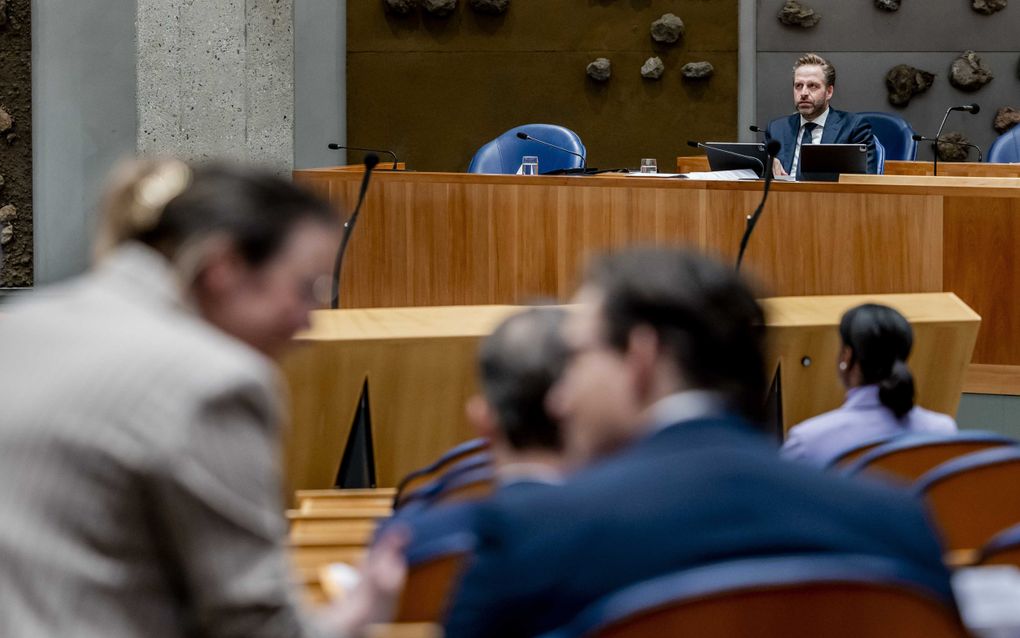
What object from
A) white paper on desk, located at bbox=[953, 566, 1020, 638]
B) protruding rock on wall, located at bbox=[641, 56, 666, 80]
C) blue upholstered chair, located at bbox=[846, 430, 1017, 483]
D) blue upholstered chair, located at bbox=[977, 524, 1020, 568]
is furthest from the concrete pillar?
white paper on desk, located at bbox=[953, 566, 1020, 638]

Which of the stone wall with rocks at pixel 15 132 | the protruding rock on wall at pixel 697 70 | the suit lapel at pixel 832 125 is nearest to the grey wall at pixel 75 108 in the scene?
the stone wall with rocks at pixel 15 132

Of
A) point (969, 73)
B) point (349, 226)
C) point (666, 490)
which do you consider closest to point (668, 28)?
point (969, 73)

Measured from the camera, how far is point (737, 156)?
6.30 meters

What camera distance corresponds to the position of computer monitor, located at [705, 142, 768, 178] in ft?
20.7

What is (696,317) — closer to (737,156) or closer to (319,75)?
(737,156)

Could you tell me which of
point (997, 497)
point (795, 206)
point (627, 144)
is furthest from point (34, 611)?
point (627, 144)

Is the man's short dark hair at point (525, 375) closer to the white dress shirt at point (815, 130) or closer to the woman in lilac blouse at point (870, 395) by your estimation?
the woman in lilac blouse at point (870, 395)

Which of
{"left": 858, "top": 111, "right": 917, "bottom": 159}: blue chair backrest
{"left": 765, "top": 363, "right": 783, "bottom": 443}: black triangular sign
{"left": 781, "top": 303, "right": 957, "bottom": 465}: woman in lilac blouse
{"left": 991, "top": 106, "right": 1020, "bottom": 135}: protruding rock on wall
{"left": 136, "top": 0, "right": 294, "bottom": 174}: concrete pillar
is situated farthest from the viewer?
{"left": 991, "top": 106, "right": 1020, "bottom": 135}: protruding rock on wall

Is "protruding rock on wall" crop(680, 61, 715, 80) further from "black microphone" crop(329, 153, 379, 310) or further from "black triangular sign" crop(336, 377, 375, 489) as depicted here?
"black triangular sign" crop(336, 377, 375, 489)

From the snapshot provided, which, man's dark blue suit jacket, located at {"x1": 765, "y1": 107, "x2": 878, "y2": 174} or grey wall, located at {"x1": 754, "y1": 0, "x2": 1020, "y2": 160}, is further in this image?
grey wall, located at {"x1": 754, "y1": 0, "x2": 1020, "y2": 160}

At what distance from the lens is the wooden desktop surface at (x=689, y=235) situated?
533cm

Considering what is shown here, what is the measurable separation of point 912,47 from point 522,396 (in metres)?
8.43

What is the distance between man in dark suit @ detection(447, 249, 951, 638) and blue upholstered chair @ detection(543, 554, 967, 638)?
0.05 metres

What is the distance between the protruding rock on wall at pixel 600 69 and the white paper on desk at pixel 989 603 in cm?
828
